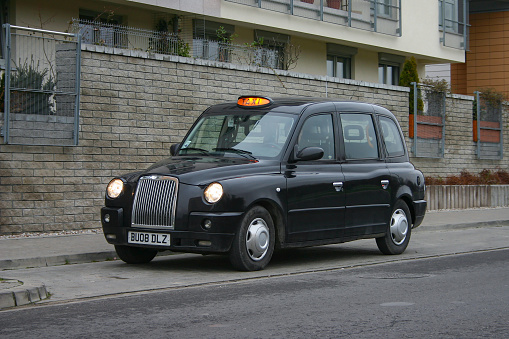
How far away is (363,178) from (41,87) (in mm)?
5975

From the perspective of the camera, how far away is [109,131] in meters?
14.6

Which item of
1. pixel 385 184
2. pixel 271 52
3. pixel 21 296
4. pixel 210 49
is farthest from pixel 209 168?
pixel 271 52

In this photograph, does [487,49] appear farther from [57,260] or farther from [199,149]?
[57,260]

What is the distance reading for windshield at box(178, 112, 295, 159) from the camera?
10008 millimetres

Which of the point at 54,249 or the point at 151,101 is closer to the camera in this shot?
the point at 54,249

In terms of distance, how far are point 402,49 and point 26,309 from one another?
79.4 feet

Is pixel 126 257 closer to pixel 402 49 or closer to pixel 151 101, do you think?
pixel 151 101

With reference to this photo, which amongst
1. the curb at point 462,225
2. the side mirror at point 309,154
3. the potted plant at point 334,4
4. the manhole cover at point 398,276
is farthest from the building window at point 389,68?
the manhole cover at point 398,276

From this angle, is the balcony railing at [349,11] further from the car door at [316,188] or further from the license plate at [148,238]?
the license plate at [148,238]

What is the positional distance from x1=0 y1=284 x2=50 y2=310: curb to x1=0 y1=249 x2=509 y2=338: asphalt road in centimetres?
27

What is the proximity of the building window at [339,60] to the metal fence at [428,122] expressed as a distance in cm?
490

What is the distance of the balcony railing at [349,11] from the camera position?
24.3 m

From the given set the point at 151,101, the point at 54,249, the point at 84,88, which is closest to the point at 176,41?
the point at 151,101

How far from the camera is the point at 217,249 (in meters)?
8.95
